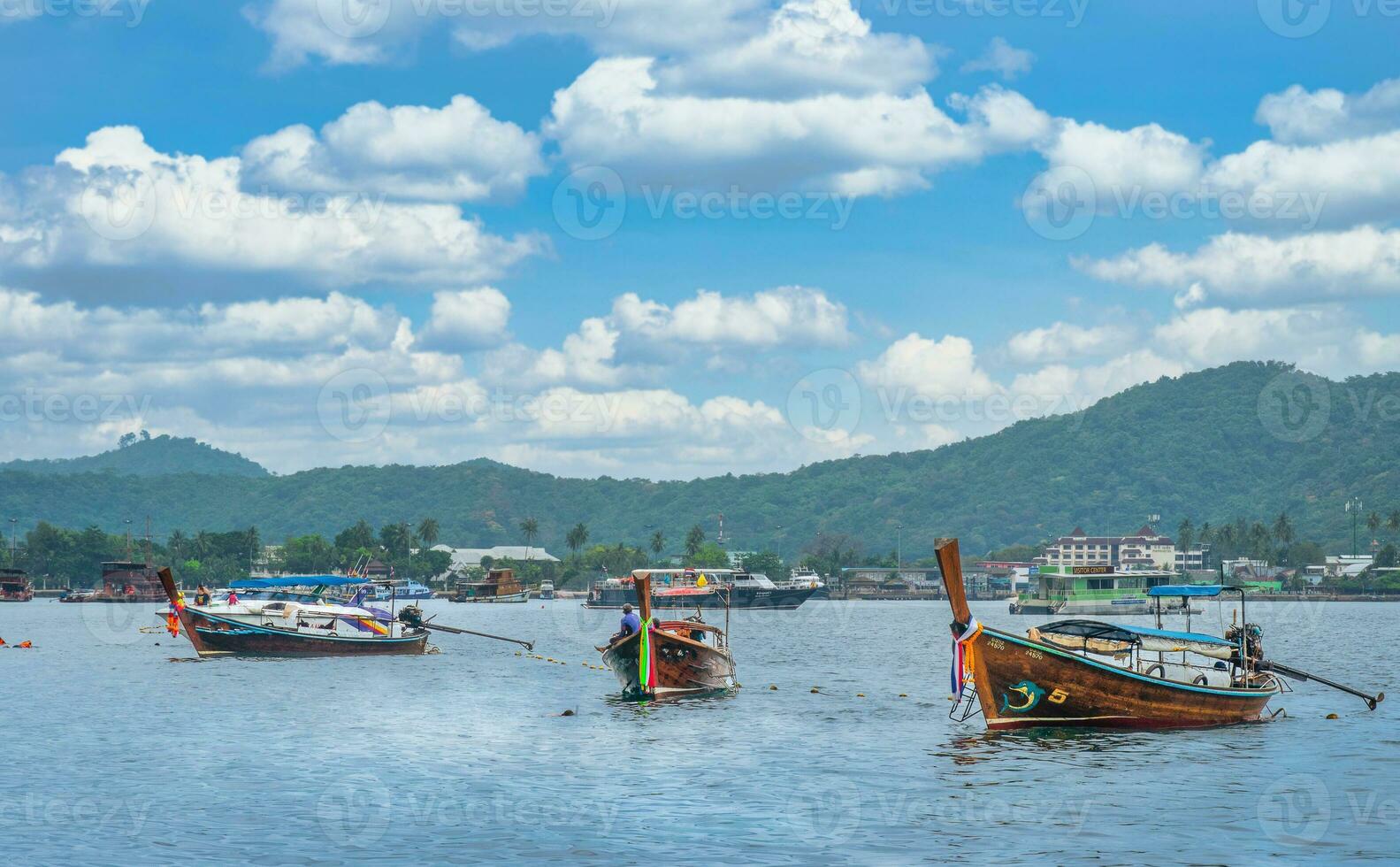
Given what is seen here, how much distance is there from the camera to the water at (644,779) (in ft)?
88.7

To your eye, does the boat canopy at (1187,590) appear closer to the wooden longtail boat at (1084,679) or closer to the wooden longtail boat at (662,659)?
the wooden longtail boat at (1084,679)

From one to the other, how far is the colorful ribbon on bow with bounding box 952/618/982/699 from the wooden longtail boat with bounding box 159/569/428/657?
44.7m

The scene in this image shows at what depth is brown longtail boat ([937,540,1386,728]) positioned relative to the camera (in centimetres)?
3956

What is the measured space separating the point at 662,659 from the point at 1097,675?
16.9 m

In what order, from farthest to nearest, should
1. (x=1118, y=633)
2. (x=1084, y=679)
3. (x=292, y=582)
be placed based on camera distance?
(x=292, y=582)
(x=1118, y=633)
(x=1084, y=679)

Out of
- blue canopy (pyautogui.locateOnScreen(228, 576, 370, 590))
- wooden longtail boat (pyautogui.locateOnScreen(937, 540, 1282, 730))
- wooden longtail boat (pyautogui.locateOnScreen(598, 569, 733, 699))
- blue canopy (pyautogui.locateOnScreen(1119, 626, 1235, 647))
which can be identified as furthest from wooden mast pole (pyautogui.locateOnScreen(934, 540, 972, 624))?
blue canopy (pyautogui.locateOnScreen(228, 576, 370, 590))

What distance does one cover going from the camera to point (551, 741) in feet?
139

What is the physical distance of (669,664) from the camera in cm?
5178

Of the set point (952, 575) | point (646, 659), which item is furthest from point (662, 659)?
point (952, 575)

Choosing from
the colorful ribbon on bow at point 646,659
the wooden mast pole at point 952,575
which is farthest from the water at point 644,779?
the wooden mast pole at point 952,575

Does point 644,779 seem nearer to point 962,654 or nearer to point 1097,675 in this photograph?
point 962,654

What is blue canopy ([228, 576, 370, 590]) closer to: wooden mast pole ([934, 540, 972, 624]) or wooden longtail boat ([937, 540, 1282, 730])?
wooden longtail boat ([937, 540, 1282, 730])

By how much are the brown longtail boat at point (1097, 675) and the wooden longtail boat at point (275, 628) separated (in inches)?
1715

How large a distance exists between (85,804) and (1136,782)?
79.0 ft
